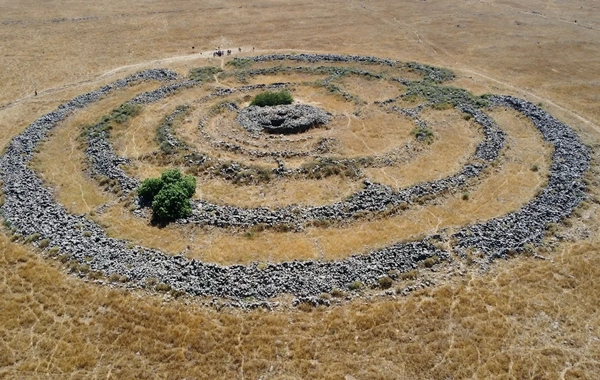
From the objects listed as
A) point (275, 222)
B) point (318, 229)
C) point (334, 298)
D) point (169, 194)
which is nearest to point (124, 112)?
point (169, 194)

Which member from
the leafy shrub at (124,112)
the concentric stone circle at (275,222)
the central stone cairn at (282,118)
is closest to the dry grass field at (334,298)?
the leafy shrub at (124,112)

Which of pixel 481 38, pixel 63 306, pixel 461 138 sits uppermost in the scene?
pixel 481 38

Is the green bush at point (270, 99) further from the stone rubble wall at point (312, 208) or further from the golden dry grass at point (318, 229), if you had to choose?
the stone rubble wall at point (312, 208)

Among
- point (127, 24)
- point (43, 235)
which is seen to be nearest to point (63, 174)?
point (43, 235)

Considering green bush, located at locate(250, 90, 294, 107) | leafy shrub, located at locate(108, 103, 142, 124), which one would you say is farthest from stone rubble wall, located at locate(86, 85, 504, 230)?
green bush, located at locate(250, 90, 294, 107)

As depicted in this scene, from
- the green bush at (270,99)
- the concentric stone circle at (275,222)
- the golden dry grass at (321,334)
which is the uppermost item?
the green bush at (270,99)

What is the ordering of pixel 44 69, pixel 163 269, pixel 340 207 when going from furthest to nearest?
1. pixel 44 69
2. pixel 340 207
3. pixel 163 269

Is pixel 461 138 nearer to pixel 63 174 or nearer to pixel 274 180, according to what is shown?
pixel 274 180
